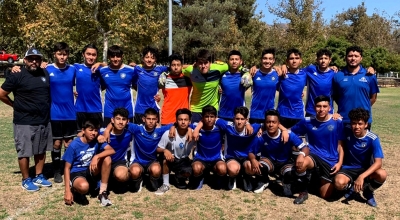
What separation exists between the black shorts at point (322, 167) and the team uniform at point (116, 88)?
3116 millimetres

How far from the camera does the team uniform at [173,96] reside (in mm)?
6928

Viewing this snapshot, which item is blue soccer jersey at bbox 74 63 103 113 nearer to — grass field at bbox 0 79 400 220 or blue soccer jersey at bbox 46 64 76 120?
blue soccer jersey at bbox 46 64 76 120

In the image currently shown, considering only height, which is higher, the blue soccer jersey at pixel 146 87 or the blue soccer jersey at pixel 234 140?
the blue soccer jersey at pixel 146 87

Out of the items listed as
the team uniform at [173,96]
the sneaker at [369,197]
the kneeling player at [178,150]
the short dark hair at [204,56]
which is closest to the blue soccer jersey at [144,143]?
the kneeling player at [178,150]

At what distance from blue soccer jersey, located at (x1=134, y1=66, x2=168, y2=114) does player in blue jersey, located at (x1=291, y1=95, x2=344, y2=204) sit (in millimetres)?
2568

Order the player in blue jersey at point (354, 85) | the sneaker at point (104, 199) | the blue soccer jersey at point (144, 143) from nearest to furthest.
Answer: the sneaker at point (104, 199)
the blue soccer jersey at point (144, 143)
the player in blue jersey at point (354, 85)

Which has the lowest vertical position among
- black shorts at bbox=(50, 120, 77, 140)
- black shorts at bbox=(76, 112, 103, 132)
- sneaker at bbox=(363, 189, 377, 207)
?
sneaker at bbox=(363, 189, 377, 207)

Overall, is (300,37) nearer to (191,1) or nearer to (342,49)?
(342,49)

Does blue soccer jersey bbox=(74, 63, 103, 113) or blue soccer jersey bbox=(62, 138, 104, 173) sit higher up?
blue soccer jersey bbox=(74, 63, 103, 113)

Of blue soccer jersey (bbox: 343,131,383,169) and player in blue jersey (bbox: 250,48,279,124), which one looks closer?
blue soccer jersey (bbox: 343,131,383,169)

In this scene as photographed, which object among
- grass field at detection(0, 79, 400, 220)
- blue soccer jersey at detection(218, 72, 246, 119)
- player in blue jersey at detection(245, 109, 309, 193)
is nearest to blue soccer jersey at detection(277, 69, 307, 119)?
blue soccer jersey at detection(218, 72, 246, 119)

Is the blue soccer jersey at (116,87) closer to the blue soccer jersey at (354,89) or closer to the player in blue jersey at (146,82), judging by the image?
the player in blue jersey at (146,82)

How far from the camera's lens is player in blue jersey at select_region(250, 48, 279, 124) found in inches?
261

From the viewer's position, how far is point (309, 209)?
17.9ft
